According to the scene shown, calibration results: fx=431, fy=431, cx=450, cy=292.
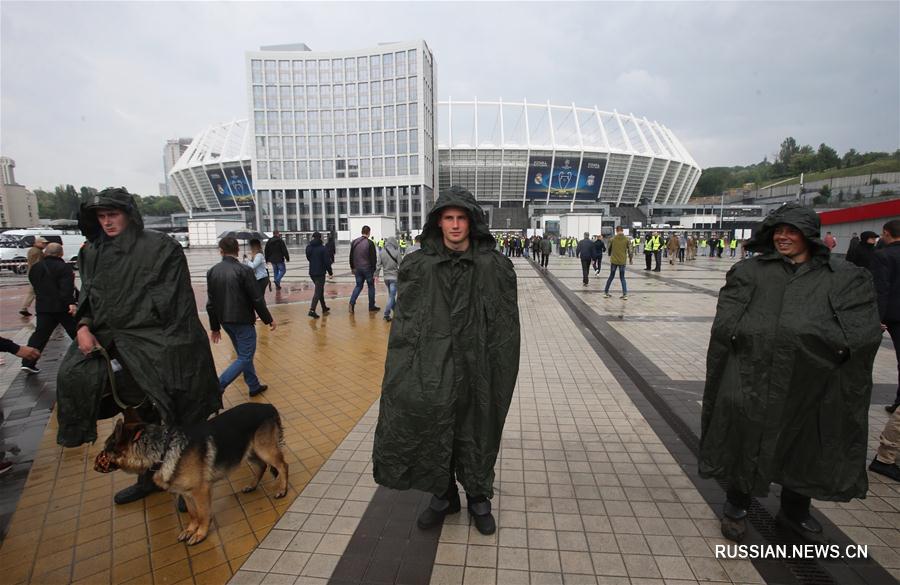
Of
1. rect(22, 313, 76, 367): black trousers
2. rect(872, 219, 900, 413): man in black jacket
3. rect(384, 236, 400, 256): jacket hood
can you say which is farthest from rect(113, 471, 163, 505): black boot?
rect(872, 219, 900, 413): man in black jacket

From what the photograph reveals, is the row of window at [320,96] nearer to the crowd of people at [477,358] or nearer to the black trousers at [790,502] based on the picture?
the crowd of people at [477,358]

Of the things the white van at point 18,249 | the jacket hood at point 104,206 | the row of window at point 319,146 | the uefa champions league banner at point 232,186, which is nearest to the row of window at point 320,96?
the row of window at point 319,146

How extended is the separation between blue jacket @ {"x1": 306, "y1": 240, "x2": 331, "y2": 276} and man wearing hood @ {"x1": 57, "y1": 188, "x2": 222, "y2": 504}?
20.3 feet

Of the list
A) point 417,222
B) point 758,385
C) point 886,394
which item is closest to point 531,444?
point 758,385

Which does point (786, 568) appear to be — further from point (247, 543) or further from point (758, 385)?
point (247, 543)

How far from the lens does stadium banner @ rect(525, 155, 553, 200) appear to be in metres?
72.1

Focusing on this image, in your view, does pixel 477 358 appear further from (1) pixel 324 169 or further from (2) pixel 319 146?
(2) pixel 319 146

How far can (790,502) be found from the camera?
2.53 meters

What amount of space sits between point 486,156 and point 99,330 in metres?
74.9

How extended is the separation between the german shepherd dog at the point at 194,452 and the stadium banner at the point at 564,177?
75134 mm

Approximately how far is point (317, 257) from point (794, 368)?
8.12 meters

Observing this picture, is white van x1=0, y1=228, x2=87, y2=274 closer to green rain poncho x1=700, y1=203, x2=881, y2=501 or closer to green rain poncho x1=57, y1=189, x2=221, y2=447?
green rain poncho x1=57, y1=189, x2=221, y2=447

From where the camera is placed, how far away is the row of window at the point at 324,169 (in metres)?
67.7

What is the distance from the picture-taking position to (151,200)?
12888 centimetres
